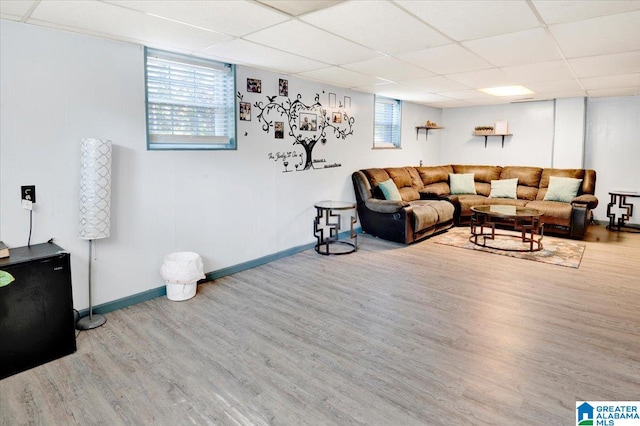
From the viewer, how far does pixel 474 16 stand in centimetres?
262

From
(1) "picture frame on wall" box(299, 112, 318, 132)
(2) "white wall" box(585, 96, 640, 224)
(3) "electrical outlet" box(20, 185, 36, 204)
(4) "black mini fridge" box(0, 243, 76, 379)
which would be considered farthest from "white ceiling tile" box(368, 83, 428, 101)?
(4) "black mini fridge" box(0, 243, 76, 379)

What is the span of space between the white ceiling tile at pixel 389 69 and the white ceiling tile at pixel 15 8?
2.69 m

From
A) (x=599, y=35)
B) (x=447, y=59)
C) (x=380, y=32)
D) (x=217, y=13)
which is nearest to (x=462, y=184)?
(x=447, y=59)

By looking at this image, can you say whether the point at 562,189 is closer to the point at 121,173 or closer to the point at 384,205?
the point at 384,205

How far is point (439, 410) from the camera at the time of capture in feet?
6.59

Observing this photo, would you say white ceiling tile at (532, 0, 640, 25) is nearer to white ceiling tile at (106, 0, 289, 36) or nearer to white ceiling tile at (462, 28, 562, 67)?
white ceiling tile at (462, 28, 562, 67)

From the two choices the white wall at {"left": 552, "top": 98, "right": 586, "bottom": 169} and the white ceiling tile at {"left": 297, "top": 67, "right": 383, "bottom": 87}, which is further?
the white wall at {"left": 552, "top": 98, "right": 586, "bottom": 169}

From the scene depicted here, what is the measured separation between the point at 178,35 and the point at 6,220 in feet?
5.97

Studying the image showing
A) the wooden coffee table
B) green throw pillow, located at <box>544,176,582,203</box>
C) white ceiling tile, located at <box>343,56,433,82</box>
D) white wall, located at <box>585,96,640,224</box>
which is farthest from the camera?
white wall, located at <box>585,96,640,224</box>

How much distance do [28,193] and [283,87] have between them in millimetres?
2813

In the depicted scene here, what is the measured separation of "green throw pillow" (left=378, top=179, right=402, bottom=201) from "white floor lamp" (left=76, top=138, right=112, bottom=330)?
3.78 meters

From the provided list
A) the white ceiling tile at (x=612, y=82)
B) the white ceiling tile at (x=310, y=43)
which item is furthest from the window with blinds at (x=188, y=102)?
the white ceiling tile at (x=612, y=82)

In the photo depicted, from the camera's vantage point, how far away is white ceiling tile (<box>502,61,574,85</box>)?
4.03 metres

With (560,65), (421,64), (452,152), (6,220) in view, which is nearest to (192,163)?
(6,220)
